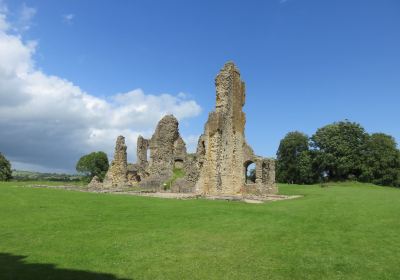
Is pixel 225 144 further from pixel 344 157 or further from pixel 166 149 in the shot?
pixel 344 157

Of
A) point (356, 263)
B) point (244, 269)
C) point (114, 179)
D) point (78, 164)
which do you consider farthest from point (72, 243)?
point (78, 164)

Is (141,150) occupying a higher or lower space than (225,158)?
higher

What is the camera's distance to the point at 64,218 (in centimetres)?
1428

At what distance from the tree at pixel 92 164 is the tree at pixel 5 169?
13.9 metres

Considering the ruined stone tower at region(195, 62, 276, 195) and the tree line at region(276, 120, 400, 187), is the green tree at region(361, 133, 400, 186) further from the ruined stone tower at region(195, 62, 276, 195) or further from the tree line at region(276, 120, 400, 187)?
the ruined stone tower at region(195, 62, 276, 195)

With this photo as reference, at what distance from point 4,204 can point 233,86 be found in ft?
58.9

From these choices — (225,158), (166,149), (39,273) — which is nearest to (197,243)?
(39,273)

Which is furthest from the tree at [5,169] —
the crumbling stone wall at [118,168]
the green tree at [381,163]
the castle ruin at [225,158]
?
the green tree at [381,163]

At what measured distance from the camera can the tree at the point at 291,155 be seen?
65250 mm

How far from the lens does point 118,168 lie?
4234 cm

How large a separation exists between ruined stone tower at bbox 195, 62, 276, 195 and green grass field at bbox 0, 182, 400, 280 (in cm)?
1171

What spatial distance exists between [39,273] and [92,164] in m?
69.9

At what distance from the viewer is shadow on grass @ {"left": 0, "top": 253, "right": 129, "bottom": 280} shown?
26.6ft

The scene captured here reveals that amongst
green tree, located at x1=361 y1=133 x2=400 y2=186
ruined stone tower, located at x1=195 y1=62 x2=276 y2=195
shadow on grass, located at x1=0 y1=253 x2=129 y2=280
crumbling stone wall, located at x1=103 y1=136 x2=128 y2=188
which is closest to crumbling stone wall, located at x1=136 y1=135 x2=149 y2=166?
crumbling stone wall, located at x1=103 y1=136 x2=128 y2=188
